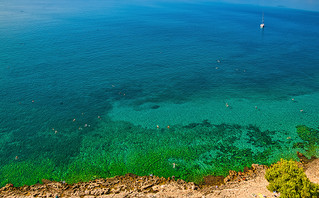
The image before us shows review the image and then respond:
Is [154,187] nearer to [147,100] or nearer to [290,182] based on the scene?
[290,182]

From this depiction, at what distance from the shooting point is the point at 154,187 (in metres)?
29.1

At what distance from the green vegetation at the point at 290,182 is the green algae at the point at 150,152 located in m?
8.38

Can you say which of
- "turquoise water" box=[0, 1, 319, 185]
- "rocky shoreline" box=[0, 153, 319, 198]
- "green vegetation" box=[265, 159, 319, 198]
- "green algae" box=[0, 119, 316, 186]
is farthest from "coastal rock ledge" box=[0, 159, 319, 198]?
"green vegetation" box=[265, 159, 319, 198]

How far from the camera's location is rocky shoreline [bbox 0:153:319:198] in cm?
2767

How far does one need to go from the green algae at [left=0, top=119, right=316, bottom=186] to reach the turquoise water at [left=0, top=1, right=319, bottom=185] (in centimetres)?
18

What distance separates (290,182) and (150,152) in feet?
68.0

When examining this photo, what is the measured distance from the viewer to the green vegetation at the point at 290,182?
22122 millimetres

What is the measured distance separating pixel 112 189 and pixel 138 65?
46.7 m

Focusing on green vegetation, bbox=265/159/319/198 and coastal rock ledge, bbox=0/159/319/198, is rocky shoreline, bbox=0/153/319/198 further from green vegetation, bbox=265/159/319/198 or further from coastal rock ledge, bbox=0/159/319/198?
green vegetation, bbox=265/159/319/198

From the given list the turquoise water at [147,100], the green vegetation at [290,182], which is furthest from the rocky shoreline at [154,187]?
the green vegetation at [290,182]

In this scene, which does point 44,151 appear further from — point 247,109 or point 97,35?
point 97,35

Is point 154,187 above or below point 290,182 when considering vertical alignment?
below

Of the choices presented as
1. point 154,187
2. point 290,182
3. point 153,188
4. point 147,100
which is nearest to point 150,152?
point 154,187

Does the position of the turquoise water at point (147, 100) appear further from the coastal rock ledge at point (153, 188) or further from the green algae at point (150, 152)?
the coastal rock ledge at point (153, 188)
